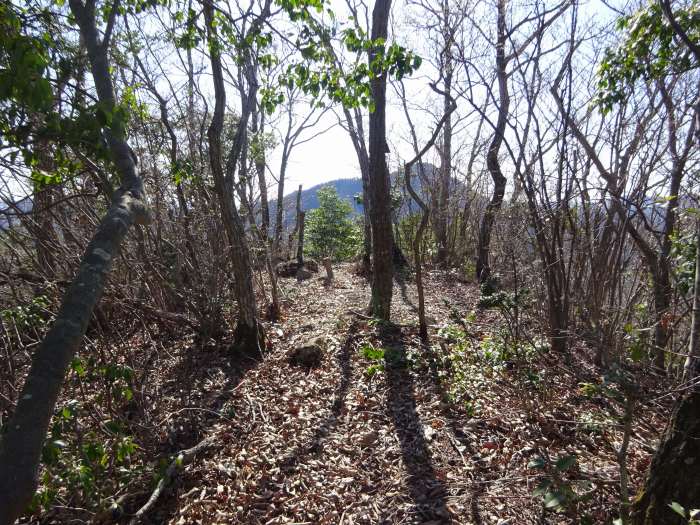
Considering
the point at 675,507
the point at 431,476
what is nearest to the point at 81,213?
the point at 431,476

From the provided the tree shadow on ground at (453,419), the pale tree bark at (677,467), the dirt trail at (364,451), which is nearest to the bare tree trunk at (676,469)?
the pale tree bark at (677,467)

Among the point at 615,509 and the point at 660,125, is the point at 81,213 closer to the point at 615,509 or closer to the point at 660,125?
the point at 615,509

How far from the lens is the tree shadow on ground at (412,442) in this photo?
101 inches

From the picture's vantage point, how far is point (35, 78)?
1.42m

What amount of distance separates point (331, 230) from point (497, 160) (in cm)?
938

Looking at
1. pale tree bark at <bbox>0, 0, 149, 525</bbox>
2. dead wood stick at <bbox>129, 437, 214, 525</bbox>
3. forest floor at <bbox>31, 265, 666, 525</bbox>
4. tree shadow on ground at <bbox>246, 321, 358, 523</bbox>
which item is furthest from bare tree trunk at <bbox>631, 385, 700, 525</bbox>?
dead wood stick at <bbox>129, 437, 214, 525</bbox>

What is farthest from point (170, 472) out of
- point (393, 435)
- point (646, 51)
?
point (646, 51)

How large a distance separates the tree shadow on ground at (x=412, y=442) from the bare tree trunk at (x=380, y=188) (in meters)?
0.95

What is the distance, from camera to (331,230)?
16172 millimetres

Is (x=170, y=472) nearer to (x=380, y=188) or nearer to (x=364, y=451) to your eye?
(x=364, y=451)

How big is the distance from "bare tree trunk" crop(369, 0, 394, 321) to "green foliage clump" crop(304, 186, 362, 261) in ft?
33.5

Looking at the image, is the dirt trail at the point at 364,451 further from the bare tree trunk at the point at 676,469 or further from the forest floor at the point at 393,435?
the bare tree trunk at the point at 676,469

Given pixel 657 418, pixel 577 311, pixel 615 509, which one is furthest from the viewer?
pixel 577 311

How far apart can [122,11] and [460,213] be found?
37.2 feet
